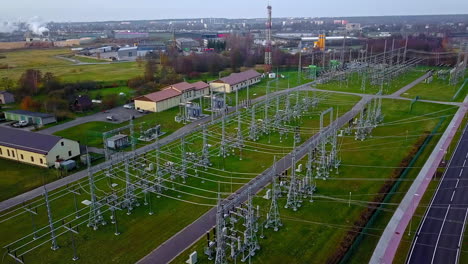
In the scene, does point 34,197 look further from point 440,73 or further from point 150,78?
point 440,73

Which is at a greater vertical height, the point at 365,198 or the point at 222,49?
the point at 222,49

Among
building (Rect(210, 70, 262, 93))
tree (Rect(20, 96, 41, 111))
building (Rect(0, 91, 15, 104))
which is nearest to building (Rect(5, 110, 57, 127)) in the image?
tree (Rect(20, 96, 41, 111))

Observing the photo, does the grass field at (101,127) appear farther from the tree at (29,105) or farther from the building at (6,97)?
the building at (6,97)

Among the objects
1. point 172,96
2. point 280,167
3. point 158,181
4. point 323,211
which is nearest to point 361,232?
point 323,211

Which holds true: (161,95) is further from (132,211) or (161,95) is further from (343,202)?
(343,202)

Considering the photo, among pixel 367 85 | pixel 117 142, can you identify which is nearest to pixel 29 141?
pixel 117 142

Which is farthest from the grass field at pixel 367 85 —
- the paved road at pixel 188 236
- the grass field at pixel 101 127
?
the paved road at pixel 188 236

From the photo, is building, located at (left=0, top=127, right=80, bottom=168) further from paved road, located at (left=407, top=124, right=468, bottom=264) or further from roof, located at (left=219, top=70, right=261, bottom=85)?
roof, located at (left=219, top=70, right=261, bottom=85)
